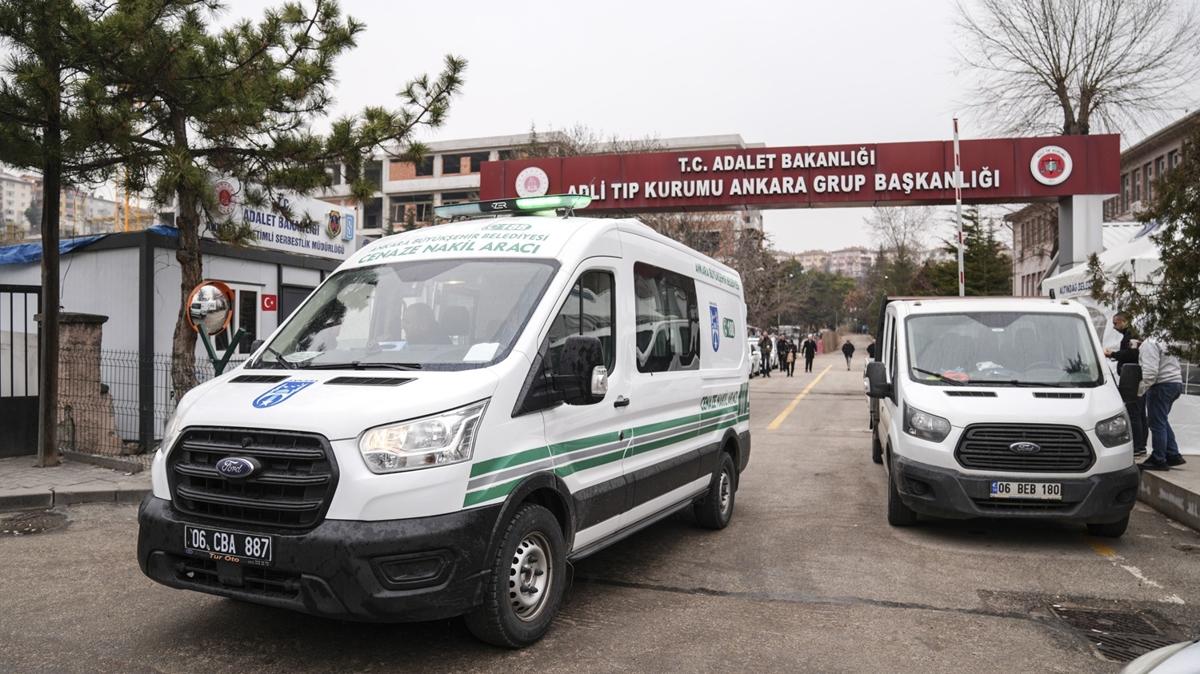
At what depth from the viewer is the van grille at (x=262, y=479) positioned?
3.92 metres

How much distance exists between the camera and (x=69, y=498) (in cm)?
841

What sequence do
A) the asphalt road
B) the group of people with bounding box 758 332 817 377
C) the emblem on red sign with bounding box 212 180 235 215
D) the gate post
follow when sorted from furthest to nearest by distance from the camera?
the group of people with bounding box 758 332 817 377, the gate post, the emblem on red sign with bounding box 212 180 235 215, the asphalt road

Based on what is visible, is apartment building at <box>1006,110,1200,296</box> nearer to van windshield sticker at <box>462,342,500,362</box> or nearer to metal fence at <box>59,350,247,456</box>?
metal fence at <box>59,350,247,456</box>

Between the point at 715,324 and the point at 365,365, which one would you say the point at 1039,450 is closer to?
the point at 715,324

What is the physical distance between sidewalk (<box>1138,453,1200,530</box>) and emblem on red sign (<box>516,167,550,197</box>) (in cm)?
1526

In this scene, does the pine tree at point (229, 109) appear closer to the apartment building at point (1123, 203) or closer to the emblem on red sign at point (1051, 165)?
the emblem on red sign at point (1051, 165)

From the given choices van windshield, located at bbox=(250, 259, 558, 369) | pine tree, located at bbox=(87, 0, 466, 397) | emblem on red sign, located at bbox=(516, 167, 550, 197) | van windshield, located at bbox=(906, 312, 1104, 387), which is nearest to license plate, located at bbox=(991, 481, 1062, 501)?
van windshield, located at bbox=(906, 312, 1104, 387)

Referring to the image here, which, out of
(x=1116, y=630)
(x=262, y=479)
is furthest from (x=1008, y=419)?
(x=262, y=479)

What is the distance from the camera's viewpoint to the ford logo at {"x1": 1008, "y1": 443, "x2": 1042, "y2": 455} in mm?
6840

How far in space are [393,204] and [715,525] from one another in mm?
71271

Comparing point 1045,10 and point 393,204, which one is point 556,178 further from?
point 393,204

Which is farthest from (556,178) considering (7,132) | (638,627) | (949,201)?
(638,627)

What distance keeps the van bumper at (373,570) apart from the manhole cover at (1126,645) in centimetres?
329

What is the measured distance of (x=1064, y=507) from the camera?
22.5 ft
